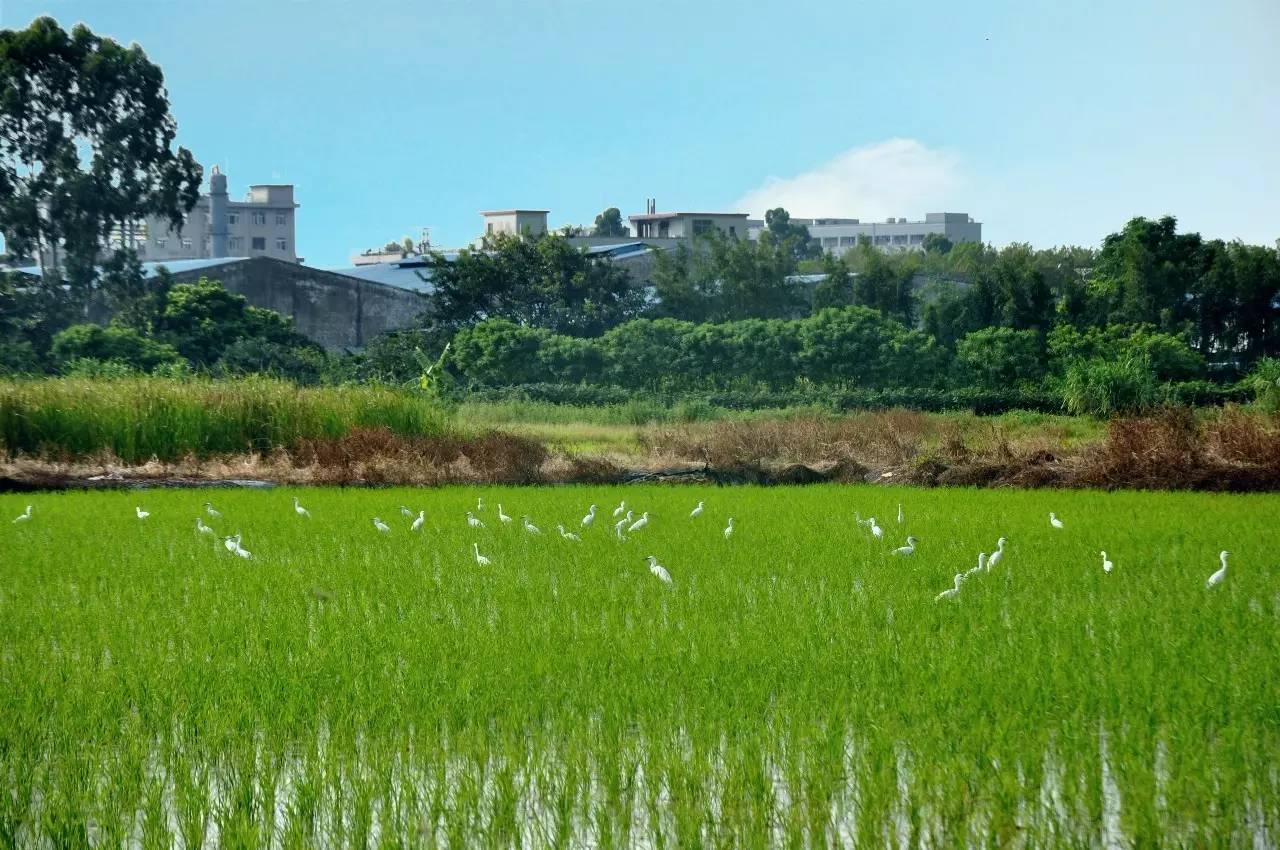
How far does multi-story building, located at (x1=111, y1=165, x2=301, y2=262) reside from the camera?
64875 millimetres

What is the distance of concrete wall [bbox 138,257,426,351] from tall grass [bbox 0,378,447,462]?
18127 millimetres

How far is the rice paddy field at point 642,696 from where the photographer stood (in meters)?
5.13

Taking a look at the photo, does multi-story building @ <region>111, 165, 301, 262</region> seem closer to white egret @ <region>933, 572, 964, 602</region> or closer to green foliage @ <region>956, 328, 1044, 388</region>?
green foliage @ <region>956, 328, 1044, 388</region>

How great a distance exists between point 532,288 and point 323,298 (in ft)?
20.1

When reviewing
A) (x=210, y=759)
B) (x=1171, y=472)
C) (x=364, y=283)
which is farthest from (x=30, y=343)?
(x=210, y=759)

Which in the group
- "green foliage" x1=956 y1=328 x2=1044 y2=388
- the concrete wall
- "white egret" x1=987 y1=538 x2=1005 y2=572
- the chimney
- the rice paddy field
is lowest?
the rice paddy field

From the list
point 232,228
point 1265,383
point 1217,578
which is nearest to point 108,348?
point 1265,383

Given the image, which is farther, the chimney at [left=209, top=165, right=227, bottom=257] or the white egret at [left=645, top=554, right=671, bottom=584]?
the chimney at [left=209, top=165, right=227, bottom=257]

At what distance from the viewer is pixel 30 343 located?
31.5m

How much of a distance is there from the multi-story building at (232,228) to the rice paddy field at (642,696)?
56.2 m

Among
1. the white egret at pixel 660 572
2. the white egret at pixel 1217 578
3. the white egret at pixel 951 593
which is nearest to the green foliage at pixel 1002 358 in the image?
the white egret at pixel 1217 578

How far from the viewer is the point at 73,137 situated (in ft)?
113

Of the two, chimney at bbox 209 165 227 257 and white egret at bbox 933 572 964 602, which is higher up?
chimney at bbox 209 165 227 257

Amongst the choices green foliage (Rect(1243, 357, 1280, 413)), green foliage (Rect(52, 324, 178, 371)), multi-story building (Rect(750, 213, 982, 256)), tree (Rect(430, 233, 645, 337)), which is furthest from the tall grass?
multi-story building (Rect(750, 213, 982, 256))
